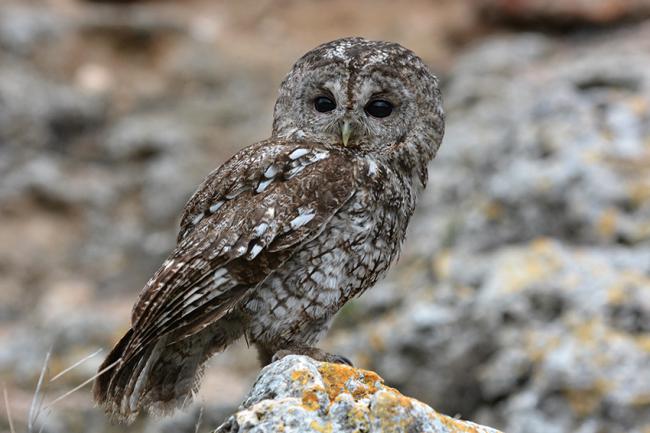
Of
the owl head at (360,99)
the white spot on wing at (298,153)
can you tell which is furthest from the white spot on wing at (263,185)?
the owl head at (360,99)

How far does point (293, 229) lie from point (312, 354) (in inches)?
19.5

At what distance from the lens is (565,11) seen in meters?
10.7

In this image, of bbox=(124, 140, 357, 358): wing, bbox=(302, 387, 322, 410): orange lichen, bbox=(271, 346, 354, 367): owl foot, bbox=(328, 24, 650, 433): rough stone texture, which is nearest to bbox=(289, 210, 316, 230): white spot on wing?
bbox=(124, 140, 357, 358): wing

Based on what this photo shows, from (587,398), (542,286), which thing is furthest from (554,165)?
(587,398)

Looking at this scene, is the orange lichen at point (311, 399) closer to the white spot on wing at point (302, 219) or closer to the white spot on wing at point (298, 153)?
the white spot on wing at point (302, 219)

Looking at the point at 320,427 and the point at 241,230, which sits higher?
the point at 241,230

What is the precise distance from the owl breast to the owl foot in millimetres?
64

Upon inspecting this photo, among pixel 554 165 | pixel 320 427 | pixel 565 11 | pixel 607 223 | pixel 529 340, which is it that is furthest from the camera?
pixel 565 11

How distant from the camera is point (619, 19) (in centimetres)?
1037

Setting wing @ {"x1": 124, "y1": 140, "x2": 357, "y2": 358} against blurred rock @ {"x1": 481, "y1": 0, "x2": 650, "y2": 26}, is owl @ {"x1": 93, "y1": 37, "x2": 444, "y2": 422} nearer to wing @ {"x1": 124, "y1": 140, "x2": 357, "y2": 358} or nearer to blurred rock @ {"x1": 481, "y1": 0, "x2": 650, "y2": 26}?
wing @ {"x1": 124, "y1": 140, "x2": 357, "y2": 358}

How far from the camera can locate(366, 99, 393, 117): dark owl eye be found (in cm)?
405

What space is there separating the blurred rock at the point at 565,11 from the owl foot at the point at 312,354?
25.2ft

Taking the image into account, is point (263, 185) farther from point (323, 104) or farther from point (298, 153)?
point (323, 104)

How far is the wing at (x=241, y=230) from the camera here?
364 cm
